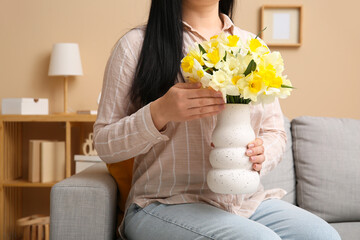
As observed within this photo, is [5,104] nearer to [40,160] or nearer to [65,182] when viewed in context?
[40,160]

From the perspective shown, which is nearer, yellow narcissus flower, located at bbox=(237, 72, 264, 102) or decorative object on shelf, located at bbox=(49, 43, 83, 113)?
yellow narcissus flower, located at bbox=(237, 72, 264, 102)

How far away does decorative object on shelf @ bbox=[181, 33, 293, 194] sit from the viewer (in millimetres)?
1102

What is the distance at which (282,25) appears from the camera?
3.27 meters

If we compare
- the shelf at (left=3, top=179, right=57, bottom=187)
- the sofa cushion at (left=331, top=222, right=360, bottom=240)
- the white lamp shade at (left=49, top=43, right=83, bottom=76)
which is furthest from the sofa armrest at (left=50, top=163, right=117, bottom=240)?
the white lamp shade at (left=49, top=43, right=83, bottom=76)

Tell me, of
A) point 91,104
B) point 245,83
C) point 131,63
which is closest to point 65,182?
point 131,63

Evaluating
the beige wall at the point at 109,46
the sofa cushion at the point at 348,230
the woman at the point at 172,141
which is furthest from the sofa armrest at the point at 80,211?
the beige wall at the point at 109,46

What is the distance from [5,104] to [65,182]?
176cm

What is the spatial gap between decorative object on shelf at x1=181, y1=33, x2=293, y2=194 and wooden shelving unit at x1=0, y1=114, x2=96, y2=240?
1.82 m

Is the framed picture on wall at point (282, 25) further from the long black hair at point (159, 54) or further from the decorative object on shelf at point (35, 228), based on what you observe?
the decorative object on shelf at point (35, 228)

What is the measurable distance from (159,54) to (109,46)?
1.97m

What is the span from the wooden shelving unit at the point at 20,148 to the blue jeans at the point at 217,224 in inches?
65.1

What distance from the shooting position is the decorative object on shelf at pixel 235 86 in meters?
1.10

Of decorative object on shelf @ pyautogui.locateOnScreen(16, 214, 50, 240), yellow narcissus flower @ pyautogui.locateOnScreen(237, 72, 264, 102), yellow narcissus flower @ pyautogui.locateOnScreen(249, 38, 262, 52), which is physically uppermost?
yellow narcissus flower @ pyautogui.locateOnScreen(249, 38, 262, 52)

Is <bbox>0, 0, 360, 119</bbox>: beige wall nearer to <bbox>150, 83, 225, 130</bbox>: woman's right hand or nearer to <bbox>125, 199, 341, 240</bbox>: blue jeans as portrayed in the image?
<bbox>125, 199, 341, 240</bbox>: blue jeans
